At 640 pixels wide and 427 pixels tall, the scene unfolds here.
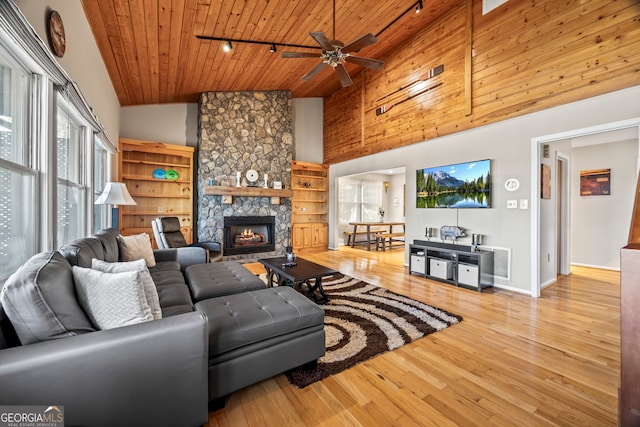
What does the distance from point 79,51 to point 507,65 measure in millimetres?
4994

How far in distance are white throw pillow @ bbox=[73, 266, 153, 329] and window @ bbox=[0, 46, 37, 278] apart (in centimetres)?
81

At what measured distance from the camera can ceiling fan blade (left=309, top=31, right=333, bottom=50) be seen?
269 cm

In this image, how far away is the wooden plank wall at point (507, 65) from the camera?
109 inches

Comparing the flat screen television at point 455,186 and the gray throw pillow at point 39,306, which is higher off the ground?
the flat screen television at point 455,186

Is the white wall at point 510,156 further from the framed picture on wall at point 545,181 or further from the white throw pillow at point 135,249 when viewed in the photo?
the white throw pillow at point 135,249

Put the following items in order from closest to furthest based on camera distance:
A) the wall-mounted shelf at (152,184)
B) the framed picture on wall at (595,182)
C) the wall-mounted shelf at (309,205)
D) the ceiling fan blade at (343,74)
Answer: the ceiling fan blade at (343,74)
the framed picture on wall at (595,182)
the wall-mounted shelf at (152,184)
the wall-mounted shelf at (309,205)

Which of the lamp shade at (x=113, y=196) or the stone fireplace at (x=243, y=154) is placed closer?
the lamp shade at (x=113, y=196)

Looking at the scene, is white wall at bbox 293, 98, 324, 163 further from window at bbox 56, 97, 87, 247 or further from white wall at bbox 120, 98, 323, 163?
window at bbox 56, 97, 87, 247

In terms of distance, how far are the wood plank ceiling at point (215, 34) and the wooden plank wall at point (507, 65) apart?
1.52 ft

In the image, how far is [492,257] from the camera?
12.6 ft

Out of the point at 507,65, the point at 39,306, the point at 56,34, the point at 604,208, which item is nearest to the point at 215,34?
the point at 56,34

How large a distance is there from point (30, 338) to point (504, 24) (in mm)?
5350

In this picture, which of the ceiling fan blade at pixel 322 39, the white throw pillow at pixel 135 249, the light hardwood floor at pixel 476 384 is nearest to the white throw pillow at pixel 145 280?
the light hardwood floor at pixel 476 384

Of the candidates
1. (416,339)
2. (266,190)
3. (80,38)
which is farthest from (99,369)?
(266,190)
